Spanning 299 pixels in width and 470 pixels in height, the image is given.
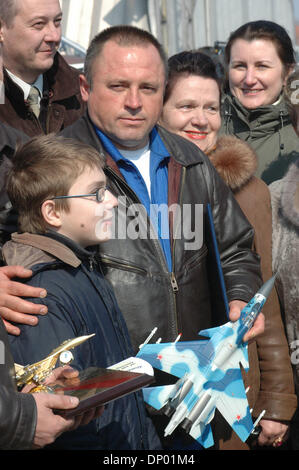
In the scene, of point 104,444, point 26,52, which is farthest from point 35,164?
point 26,52

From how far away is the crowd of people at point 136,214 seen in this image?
2469mm

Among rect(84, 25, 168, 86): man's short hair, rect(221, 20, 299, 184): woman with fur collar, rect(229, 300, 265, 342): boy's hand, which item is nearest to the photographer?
rect(229, 300, 265, 342): boy's hand

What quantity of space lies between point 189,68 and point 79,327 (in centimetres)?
187

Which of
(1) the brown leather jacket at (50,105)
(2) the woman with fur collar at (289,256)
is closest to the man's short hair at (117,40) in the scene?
(1) the brown leather jacket at (50,105)

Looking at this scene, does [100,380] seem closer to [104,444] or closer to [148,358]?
[104,444]

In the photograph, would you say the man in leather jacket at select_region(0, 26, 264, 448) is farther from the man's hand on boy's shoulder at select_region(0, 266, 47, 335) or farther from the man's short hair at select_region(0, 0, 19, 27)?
the man's short hair at select_region(0, 0, 19, 27)

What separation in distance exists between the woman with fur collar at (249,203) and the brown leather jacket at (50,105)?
22.7 inches

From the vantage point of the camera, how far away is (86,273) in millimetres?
2625

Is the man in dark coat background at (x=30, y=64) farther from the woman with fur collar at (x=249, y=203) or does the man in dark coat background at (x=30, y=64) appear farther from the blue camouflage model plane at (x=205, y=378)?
the blue camouflage model plane at (x=205, y=378)

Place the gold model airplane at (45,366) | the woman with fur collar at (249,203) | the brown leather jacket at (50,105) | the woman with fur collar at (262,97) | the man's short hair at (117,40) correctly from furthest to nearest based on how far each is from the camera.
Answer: the woman with fur collar at (262,97) < the brown leather jacket at (50,105) < the woman with fur collar at (249,203) < the man's short hair at (117,40) < the gold model airplane at (45,366)

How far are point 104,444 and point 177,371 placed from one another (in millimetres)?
454

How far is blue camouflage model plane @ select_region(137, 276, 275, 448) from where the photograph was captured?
2.73m

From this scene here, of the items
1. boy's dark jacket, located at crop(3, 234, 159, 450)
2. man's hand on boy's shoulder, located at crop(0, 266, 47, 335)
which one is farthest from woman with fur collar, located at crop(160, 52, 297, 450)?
man's hand on boy's shoulder, located at crop(0, 266, 47, 335)

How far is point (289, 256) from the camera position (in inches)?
139
